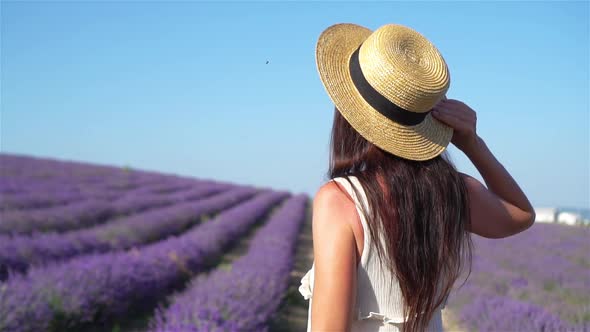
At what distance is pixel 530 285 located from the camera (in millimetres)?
4961

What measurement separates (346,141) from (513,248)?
6.81m

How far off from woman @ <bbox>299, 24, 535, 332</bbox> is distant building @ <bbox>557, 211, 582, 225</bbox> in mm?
10548

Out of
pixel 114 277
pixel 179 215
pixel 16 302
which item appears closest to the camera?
pixel 16 302

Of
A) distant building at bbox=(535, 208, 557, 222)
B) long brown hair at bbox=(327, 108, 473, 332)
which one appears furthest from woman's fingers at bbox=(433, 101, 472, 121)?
→ distant building at bbox=(535, 208, 557, 222)

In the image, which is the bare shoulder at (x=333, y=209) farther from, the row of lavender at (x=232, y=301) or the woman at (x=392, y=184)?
the row of lavender at (x=232, y=301)

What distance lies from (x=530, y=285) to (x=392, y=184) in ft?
14.5

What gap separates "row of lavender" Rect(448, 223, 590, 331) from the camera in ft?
11.4

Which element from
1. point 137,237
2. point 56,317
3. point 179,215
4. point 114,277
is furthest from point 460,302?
point 179,215

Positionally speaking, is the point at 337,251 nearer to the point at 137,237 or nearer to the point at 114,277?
the point at 114,277

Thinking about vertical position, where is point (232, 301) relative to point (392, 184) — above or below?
below

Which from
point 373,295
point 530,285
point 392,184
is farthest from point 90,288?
point 530,285

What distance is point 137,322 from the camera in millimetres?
4801

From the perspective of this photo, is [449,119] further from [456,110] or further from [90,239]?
[90,239]

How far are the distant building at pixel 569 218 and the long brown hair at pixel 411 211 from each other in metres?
10.5
